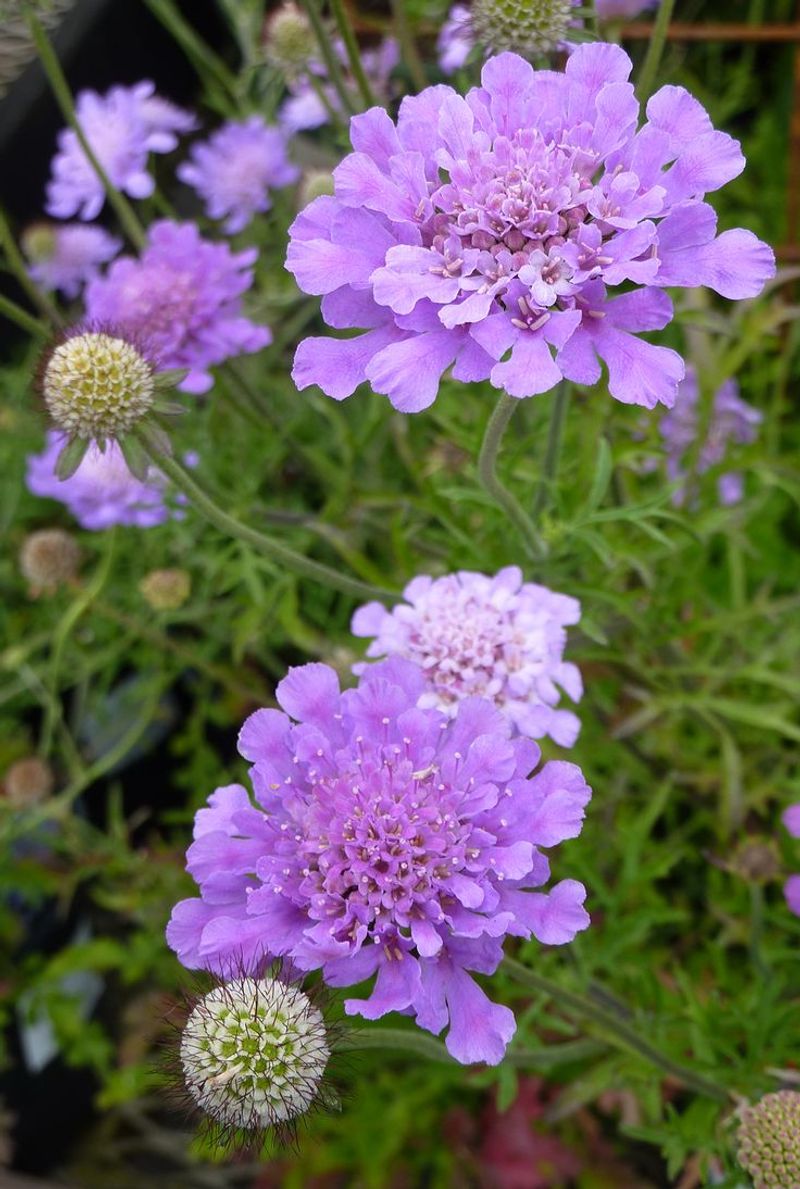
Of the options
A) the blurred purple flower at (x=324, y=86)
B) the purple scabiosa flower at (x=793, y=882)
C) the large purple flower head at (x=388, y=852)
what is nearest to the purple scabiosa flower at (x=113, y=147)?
the blurred purple flower at (x=324, y=86)

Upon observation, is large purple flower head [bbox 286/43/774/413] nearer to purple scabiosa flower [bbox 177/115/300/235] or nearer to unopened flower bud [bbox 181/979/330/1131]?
unopened flower bud [bbox 181/979/330/1131]

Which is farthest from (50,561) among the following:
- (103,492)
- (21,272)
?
(21,272)

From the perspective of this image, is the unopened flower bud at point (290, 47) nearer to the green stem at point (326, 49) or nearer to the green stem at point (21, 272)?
the green stem at point (326, 49)

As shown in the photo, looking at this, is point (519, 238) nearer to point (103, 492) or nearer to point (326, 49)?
point (326, 49)

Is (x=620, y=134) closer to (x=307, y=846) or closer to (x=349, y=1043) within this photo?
(x=307, y=846)

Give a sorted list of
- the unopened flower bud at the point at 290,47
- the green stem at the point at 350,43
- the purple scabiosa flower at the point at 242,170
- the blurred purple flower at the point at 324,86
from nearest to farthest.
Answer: the green stem at the point at 350,43 < the unopened flower bud at the point at 290,47 < the blurred purple flower at the point at 324,86 < the purple scabiosa flower at the point at 242,170
